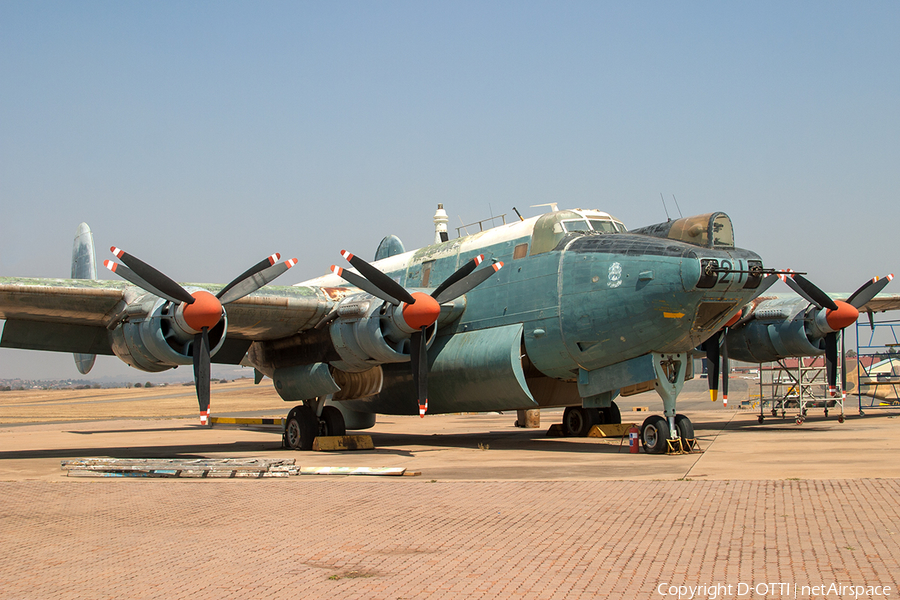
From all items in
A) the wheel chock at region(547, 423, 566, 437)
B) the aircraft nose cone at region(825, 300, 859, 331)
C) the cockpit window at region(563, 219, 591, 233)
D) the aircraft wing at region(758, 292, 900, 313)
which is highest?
the cockpit window at region(563, 219, 591, 233)

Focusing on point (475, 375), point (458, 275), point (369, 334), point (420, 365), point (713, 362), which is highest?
point (458, 275)

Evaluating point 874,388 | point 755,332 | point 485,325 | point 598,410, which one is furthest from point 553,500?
point 874,388

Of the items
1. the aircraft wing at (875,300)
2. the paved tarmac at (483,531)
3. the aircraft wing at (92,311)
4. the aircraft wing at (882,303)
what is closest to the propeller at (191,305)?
the aircraft wing at (92,311)

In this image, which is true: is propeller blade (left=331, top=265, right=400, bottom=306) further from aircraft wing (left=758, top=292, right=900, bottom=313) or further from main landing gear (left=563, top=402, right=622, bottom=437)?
aircraft wing (left=758, top=292, right=900, bottom=313)

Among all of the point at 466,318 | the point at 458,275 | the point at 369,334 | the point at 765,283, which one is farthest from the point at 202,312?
the point at 765,283

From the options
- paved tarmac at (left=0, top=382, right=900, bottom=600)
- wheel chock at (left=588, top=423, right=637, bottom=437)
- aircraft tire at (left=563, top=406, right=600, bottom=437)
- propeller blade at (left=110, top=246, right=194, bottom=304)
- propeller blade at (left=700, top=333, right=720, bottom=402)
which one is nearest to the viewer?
paved tarmac at (left=0, top=382, right=900, bottom=600)

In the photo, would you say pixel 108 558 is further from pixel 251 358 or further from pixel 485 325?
pixel 251 358

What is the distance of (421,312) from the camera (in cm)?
1659

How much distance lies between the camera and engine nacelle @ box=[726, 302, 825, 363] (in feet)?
79.9

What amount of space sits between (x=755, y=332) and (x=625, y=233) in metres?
10.4

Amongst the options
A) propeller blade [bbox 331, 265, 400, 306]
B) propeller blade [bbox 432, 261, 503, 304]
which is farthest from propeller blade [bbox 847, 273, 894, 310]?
propeller blade [bbox 331, 265, 400, 306]

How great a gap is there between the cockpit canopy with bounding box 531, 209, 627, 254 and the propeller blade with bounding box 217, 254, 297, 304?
17.9 ft

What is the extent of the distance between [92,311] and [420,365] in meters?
7.19

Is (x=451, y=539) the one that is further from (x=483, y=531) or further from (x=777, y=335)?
(x=777, y=335)
